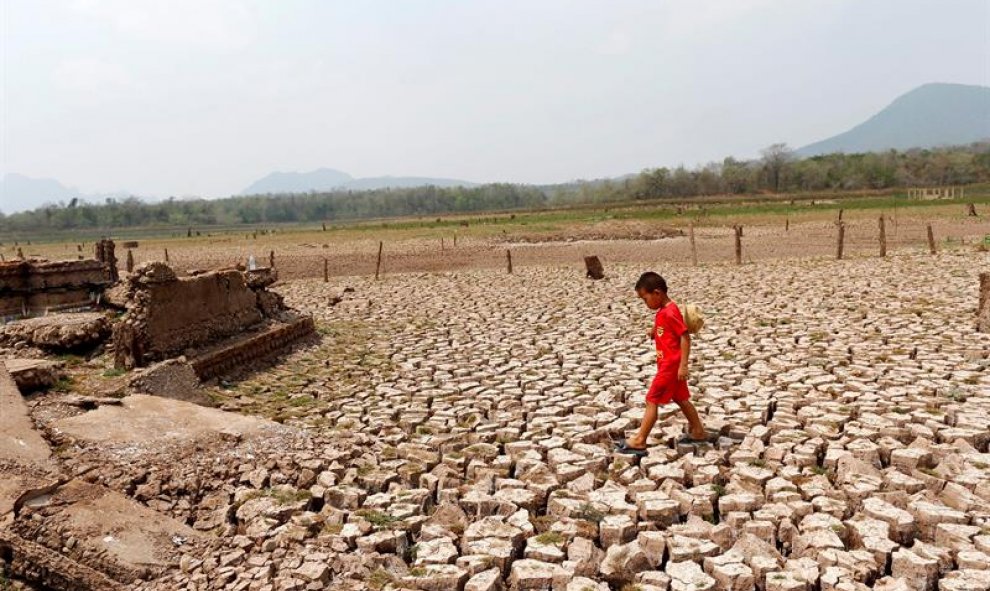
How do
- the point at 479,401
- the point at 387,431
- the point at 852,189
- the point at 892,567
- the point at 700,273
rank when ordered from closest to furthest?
the point at 892,567
the point at 387,431
the point at 479,401
the point at 700,273
the point at 852,189

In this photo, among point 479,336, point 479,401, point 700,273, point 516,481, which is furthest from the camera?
point 700,273

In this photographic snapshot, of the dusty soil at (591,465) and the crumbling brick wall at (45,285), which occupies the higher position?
the crumbling brick wall at (45,285)

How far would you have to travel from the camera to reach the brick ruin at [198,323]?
24.8 feet

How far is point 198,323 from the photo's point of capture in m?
8.50

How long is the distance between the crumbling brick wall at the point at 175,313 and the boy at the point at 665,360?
219 inches

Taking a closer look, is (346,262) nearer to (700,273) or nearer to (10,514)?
(700,273)

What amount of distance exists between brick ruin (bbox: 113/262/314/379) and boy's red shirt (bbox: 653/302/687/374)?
17.3 feet

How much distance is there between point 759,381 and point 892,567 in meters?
3.53

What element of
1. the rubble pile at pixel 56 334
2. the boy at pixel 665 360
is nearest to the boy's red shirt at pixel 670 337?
the boy at pixel 665 360

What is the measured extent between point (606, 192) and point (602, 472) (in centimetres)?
10761

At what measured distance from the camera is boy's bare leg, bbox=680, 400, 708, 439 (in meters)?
5.23

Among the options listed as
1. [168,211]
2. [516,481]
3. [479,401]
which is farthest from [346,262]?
[168,211]

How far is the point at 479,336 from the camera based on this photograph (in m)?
10.3

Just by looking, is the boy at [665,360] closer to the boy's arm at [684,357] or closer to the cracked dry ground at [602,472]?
the boy's arm at [684,357]
